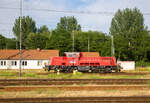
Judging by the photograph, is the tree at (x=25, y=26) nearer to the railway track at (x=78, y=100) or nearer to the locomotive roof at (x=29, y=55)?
the locomotive roof at (x=29, y=55)

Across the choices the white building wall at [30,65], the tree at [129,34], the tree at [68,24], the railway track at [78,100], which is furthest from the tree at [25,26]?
the railway track at [78,100]

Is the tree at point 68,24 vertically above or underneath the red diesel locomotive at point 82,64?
above

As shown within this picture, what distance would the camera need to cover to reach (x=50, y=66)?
31859mm

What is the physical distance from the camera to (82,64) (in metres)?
31.9

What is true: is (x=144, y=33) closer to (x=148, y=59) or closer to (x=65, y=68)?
(x=148, y=59)

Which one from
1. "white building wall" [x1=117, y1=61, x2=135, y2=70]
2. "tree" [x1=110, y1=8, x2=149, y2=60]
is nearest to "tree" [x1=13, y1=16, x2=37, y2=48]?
"tree" [x1=110, y1=8, x2=149, y2=60]

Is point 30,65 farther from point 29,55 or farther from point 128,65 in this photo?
point 128,65

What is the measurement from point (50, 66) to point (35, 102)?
2184 centimetres

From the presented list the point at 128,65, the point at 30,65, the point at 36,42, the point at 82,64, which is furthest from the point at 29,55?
the point at 36,42

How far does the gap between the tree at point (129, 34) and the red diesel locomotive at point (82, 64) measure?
18229 mm

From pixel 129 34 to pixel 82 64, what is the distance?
35.9 metres

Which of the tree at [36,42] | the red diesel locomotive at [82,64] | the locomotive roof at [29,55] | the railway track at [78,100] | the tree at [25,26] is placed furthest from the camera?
the tree at [25,26]

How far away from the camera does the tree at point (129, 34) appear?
50688mm

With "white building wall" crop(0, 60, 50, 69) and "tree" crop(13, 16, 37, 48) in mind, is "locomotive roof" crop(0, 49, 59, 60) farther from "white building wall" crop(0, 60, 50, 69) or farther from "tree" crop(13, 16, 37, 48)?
"tree" crop(13, 16, 37, 48)
